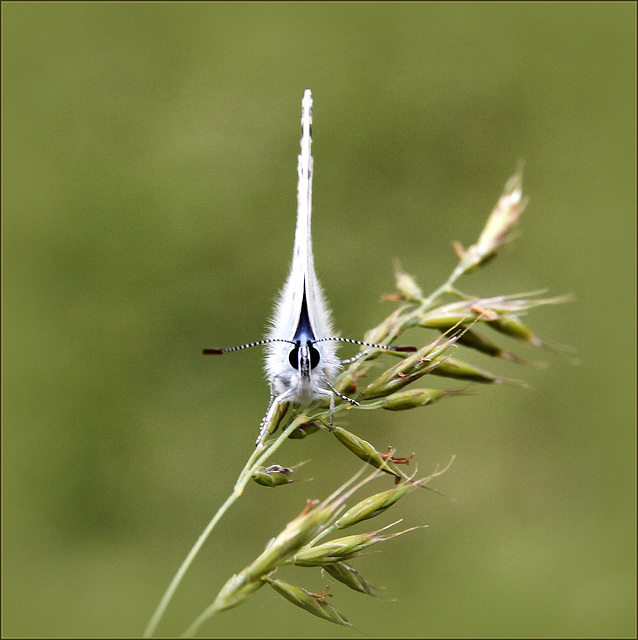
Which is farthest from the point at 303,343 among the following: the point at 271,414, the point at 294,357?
the point at 271,414

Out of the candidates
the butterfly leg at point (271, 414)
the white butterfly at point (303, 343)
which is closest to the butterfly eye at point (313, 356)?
the white butterfly at point (303, 343)

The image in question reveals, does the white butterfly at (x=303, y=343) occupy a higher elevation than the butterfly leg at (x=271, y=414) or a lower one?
higher

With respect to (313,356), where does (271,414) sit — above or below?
below

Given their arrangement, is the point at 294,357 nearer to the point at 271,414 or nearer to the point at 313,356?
the point at 313,356

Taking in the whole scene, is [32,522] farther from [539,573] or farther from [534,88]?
[534,88]

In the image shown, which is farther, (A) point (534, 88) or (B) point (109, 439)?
(A) point (534, 88)

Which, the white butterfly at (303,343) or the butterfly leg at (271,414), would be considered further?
the white butterfly at (303,343)

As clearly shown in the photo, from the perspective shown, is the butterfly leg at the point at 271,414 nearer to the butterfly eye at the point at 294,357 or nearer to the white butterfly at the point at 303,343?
the white butterfly at the point at 303,343

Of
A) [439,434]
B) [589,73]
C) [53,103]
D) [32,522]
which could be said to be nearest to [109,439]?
[32,522]

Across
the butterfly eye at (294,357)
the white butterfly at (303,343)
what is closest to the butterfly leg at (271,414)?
the white butterfly at (303,343)

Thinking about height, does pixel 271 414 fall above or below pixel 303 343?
below

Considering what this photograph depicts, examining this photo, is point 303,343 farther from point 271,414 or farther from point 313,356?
point 271,414
